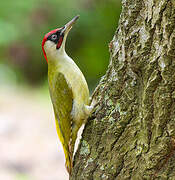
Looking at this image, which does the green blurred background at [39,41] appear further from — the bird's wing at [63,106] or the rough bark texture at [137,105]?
the rough bark texture at [137,105]

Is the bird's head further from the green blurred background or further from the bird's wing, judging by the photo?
the green blurred background

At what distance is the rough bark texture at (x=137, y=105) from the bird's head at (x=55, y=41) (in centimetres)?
96

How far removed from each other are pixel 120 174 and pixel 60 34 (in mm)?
1576

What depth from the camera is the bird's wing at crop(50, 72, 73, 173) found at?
3.16 m

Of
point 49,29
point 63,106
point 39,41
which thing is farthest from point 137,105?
point 39,41

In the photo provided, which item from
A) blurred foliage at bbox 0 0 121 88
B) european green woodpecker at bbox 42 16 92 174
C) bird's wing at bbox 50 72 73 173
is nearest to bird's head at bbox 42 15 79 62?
european green woodpecker at bbox 42 16 92 174

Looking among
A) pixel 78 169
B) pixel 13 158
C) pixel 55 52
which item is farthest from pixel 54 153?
pixel 78 169

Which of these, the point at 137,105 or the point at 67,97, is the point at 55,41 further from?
the point at 137,105

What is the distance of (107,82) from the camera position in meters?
2.59

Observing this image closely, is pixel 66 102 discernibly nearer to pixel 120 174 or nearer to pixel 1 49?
pixel 120 174

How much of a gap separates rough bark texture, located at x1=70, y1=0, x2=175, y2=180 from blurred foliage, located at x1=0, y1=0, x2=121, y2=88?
617cm

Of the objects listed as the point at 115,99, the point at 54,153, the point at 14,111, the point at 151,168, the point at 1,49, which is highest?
the point at 1,49

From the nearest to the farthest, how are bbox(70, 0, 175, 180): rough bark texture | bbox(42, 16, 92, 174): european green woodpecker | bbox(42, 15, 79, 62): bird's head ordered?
bbox(70, 0, 175, 180): rough bark texture, bbox(42, 16, 92, 174): european green woodpecker, bbox(42, 15, 79, 62): bird's head

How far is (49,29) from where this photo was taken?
8.98 metres
